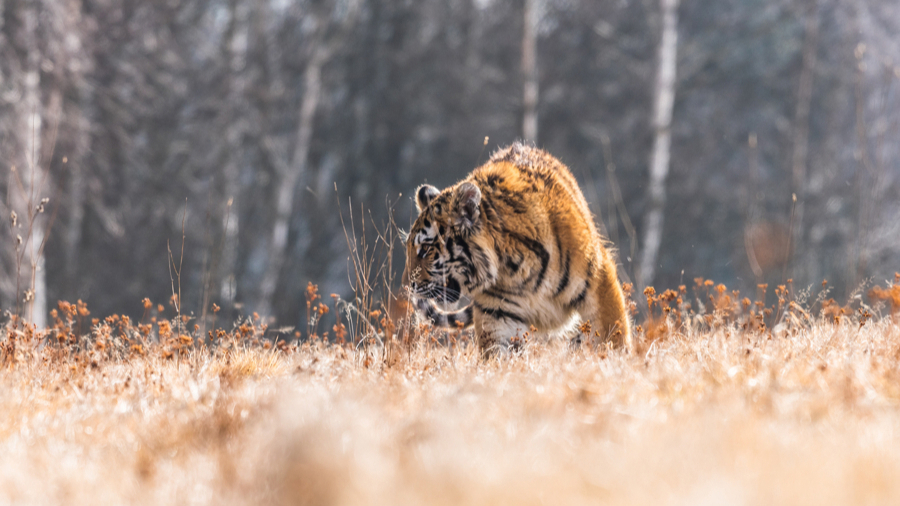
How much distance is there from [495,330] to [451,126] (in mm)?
13465

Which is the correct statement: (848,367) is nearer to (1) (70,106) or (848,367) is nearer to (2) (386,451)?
(2) (386,451)

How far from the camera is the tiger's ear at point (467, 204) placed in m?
4.07

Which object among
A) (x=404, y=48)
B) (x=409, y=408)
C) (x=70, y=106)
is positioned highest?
(x=404, y=48)

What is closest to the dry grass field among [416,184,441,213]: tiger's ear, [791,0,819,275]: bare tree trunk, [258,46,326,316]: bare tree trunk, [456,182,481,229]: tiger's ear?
[456,182,481,229]: tiger's ear

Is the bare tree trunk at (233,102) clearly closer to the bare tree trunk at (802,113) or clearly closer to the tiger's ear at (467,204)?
the tiger's ear at (467,204)

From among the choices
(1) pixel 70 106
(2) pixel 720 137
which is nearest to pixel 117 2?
(1) pixel 70 106

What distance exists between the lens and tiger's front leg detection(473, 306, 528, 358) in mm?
4383

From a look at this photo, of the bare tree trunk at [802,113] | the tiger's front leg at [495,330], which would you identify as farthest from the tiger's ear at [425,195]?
the bare tree trunk at [802,113]

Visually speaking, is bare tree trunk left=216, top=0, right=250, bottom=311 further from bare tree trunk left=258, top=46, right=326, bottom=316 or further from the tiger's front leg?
the tiger's front leg

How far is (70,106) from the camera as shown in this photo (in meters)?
11.3

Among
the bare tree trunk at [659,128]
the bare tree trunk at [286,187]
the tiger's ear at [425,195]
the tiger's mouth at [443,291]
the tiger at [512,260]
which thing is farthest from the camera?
the bare tree trunk at [286,187]

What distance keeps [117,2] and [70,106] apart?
2.23 meters

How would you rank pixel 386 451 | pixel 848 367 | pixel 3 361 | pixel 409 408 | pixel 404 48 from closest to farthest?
1. pixel 386 451
2. pixel 409 408
3. pixel 848 367
4. pixel 3 361
5. pixel 404 48

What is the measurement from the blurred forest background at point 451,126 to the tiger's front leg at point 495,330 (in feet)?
28.2
